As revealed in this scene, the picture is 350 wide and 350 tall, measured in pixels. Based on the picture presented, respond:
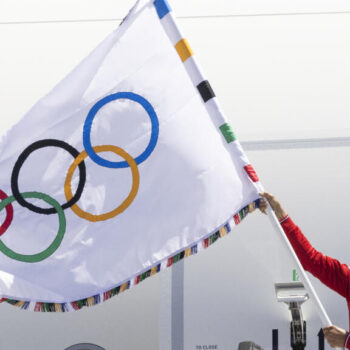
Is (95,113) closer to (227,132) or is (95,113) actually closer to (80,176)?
(80,176)

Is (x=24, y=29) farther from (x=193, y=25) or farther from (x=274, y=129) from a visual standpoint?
(x=274, y=129)

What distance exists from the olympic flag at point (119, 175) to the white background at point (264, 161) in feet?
4.17

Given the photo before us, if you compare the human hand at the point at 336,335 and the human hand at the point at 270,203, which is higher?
the human hand at the point at 270,203

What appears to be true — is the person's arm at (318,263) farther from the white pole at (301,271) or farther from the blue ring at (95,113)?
the blue ring at (95,113)

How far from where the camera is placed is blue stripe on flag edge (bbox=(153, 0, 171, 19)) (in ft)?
9.95

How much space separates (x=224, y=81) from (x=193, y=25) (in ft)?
1.15

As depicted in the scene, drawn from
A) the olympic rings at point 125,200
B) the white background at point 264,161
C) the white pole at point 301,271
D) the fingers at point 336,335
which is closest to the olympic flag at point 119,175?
the olympic rings at point 125,200

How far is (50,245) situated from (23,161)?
346 millimetres

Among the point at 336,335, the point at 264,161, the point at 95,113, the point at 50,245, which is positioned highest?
the point at 264,161

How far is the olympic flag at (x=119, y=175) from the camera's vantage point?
3.01 metres

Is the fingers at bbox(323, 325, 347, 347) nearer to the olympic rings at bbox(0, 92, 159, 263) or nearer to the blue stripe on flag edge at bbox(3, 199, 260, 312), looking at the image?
the blue stripe on flag edge at bbox(3, 199, 260, 312)

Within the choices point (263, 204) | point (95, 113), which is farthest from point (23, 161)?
point (263, 204)

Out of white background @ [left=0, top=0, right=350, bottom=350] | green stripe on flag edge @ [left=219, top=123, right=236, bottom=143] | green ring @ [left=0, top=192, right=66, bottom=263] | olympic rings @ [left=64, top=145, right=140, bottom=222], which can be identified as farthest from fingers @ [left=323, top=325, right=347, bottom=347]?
white background @ [left=0, top=0, right=350, bottom=350]

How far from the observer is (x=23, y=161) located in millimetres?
3119
